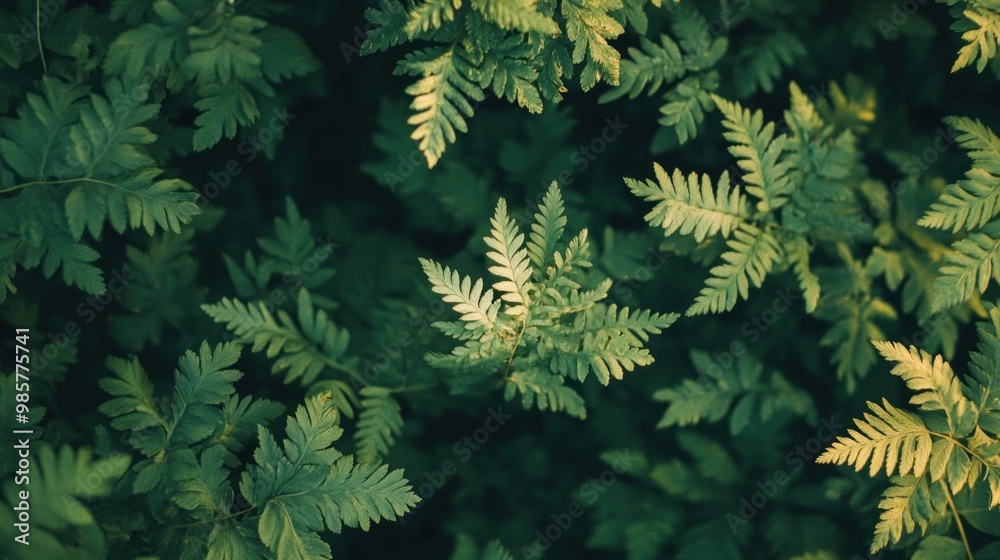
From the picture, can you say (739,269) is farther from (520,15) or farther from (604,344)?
(520,15)

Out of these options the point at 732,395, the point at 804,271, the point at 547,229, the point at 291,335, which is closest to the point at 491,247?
the point at 547,229

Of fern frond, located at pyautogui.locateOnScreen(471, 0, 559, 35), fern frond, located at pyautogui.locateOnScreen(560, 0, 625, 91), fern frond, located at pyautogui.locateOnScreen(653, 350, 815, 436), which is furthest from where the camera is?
fern frond, located at pyautogui.locateOnScreen(653, 350, 815, 436)

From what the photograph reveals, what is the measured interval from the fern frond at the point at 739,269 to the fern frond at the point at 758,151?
0.46 ft

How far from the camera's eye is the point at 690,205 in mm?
2549

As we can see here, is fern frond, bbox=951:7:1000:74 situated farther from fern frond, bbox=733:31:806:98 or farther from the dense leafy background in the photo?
fern frond, bbox=733:31:806:98

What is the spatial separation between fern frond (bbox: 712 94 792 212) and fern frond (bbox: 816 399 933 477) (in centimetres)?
91

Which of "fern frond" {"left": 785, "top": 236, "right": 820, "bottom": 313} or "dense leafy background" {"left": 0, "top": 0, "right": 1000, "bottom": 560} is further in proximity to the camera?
"fern frond" {"left": 785, "top": 236, "right": 820, "bottom": 313}

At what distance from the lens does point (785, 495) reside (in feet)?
10.4

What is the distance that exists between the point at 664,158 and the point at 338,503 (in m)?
2.31

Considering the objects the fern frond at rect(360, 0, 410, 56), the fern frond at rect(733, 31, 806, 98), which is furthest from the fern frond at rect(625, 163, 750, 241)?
the fern frond at rect(360, 0, 410, 56)

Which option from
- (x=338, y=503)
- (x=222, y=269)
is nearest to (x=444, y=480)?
(x=338, y=503)

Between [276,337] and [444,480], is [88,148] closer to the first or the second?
[276,337]

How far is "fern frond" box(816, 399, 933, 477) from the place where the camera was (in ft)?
7.30

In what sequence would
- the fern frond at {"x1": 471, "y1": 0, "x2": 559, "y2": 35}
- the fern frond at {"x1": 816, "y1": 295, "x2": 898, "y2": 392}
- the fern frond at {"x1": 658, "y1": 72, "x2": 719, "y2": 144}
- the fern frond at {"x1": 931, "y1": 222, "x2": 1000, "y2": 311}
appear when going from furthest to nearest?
1. the fern frond at {"x1": 816, "y1": 295, "x2": 898, "y2": 392}
2. the fern frond at {"x1": 658, "y1": 72, "x2": 719, "y2": 144}
3. the fern frond at {"x1": 931, "y1": 222, "x2": 1000, "y2": 311}
4. the fern frond at {"x1": 471, "y1": 0, "x2": 559, "y2": 35}
